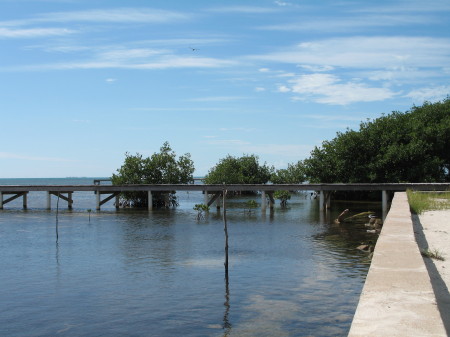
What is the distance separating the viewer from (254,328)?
39.1ft

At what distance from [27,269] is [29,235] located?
442 inches

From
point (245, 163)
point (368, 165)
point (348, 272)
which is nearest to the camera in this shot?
Answer: point (348, 272)

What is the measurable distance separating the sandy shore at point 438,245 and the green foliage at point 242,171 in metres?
43.1

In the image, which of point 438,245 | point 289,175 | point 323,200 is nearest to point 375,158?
point 323,200

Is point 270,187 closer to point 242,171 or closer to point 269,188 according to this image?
point 269,188

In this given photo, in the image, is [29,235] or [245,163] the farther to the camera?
[245,163]

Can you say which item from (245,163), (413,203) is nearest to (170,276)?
(413,203)

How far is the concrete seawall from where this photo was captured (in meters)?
5.79

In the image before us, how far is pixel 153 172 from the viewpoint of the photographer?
2101 inches

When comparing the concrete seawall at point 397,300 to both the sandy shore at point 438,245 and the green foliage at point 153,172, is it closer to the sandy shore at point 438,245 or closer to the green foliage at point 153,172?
the sandy shore at point 438,245

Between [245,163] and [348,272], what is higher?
[245,163]

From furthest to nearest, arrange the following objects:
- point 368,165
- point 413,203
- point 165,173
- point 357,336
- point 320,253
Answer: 1. point 165,173
2. point 368,165
3. point 413,203
4. point 320,253
5. point 357,336

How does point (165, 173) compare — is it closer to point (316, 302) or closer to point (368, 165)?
point (368, 165)

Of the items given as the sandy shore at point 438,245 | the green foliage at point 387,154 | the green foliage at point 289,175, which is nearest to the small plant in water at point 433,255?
the sandy shore at point 438,245
